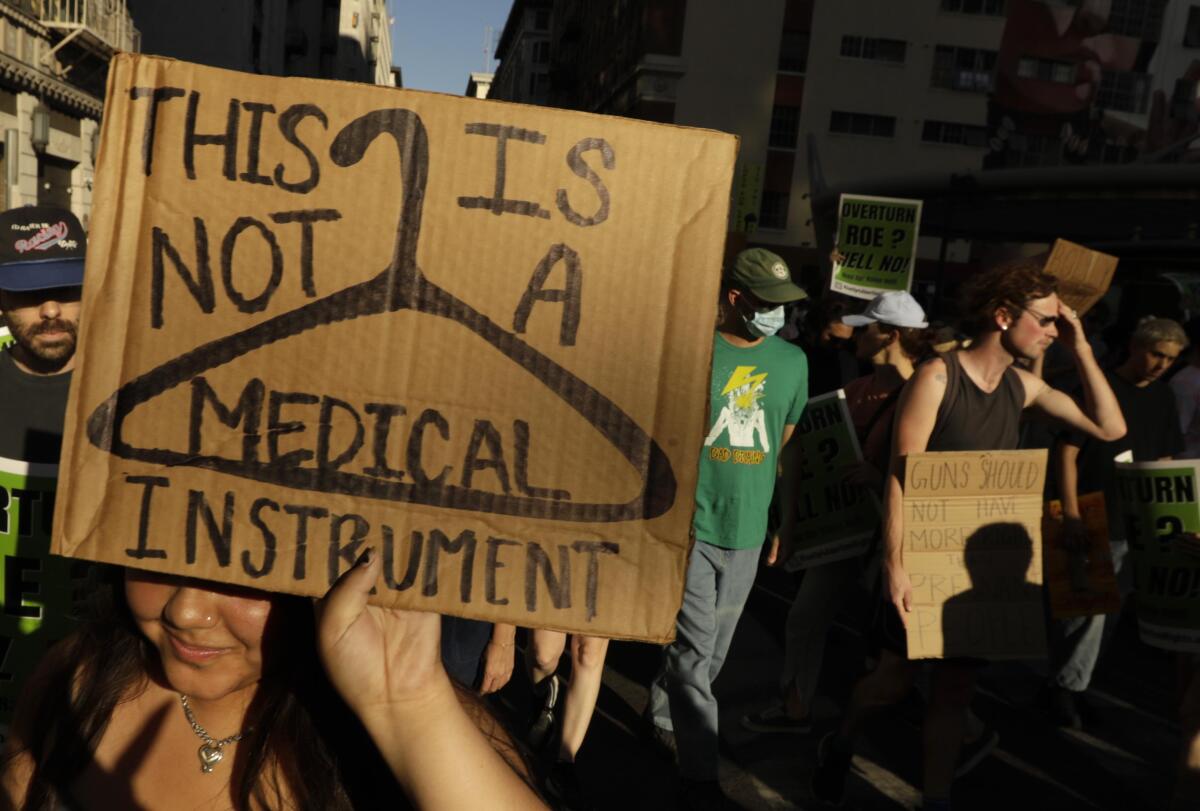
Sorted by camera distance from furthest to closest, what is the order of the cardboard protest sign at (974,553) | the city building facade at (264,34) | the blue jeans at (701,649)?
the city building facade at (264,34), the blue jeans at (701,649), the cardboard protest sign at (974,553)

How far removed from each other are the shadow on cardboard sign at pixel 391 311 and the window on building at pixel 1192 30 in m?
42.7

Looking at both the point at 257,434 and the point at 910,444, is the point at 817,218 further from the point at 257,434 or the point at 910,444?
the point at 257,434

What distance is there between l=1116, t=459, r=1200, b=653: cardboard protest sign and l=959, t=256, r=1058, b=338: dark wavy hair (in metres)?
0.85

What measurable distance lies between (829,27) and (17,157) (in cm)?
2670

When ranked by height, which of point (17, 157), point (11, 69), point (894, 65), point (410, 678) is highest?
point (894, 65)

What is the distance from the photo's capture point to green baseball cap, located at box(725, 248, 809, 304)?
3803 mm

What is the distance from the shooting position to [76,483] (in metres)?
1.45

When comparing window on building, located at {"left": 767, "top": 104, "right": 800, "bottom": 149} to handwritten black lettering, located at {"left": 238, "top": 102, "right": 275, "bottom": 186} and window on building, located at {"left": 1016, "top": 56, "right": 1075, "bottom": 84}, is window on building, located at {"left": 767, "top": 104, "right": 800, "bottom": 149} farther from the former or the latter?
handwritten black lettering, located at {"left": 238, "top": 102, "right": 275, "bottom": 186}

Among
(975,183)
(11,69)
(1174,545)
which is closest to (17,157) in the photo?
(11,69)

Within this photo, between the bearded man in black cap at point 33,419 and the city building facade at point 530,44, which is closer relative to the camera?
the bearded man in black cap at point 33,419

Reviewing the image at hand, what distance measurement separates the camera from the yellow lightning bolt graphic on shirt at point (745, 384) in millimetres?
3889

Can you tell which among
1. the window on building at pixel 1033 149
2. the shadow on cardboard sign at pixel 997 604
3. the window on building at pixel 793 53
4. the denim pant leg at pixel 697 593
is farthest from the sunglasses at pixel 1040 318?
the window on building at pixel 1033 149

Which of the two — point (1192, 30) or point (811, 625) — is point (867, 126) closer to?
point (1192, 30)

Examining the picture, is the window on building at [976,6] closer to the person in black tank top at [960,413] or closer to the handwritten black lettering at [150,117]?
the person in black tank top at [960,413]
